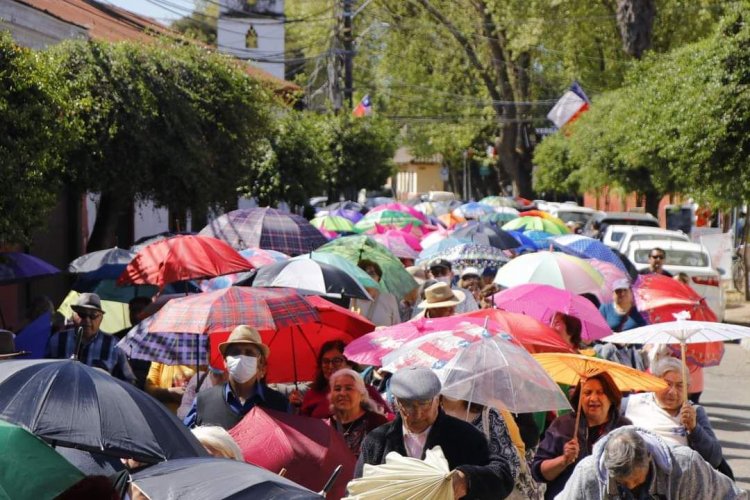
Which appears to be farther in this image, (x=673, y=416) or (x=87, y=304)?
(x=87, y=304)

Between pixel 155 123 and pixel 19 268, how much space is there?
5.23 meters

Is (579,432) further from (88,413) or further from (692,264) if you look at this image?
(692,264)

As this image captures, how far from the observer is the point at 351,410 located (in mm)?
7297

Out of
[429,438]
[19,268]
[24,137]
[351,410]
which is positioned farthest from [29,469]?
[19,268]

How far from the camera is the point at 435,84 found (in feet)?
173

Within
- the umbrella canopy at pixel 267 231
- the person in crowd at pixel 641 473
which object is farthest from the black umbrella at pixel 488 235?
the person in crowd at pixel 641 473

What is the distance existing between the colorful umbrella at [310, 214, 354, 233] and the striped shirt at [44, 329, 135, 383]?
13.3m

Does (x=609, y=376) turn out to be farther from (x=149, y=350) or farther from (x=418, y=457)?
(x=149, y=350)

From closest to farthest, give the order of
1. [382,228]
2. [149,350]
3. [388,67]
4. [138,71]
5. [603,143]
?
[149,350]
[138,71]
[382,228]
[603,143]
[388,67]

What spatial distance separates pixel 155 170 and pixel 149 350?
9.92 meters

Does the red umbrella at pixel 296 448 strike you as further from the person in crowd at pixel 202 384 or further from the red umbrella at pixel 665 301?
the red umbrella at pixel 665 301

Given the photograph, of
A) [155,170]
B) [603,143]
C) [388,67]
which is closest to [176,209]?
[155,170]

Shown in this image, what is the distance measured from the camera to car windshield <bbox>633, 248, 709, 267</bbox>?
23.0 m

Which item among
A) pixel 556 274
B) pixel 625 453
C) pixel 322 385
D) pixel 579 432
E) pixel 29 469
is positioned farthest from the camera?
pixel 556 274
